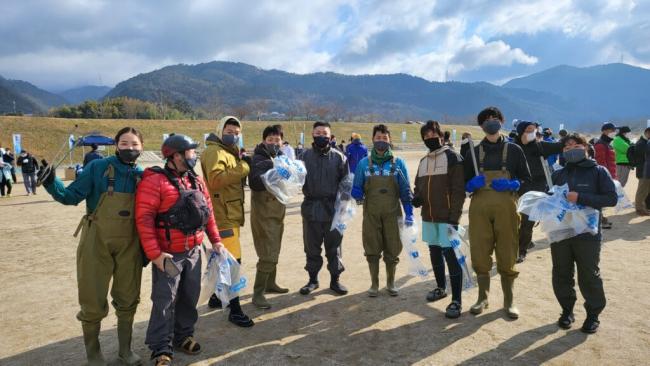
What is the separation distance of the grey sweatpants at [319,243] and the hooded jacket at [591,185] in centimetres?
266

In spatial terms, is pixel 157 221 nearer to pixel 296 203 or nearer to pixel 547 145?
pixel 547 145

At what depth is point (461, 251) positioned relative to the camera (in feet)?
15.1

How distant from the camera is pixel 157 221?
338 centimetres

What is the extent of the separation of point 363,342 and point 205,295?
1592 mm

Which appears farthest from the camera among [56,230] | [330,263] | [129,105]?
[129,105]

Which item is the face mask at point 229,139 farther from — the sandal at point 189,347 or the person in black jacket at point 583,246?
the person in black jacket at point 583,246

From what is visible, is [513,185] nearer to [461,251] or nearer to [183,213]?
[461,251]

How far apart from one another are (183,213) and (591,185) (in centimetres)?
386

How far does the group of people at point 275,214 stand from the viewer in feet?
11.0

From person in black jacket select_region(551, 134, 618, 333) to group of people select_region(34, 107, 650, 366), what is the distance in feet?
0.03

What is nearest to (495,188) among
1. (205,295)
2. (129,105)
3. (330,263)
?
(330,263)

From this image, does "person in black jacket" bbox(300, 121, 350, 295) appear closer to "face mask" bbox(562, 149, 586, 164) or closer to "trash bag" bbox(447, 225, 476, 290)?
"trash bag" bbox(447, 225, 476, 290)

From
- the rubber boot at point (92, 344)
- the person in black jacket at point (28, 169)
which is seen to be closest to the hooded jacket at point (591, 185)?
the rubber boot at point (92, 344)

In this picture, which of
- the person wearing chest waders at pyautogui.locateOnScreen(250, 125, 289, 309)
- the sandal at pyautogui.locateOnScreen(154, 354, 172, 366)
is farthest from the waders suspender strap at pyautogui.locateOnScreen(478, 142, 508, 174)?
Result: the sandal at pyautogui.locateOnScreen(154, 354, 172, 366)
